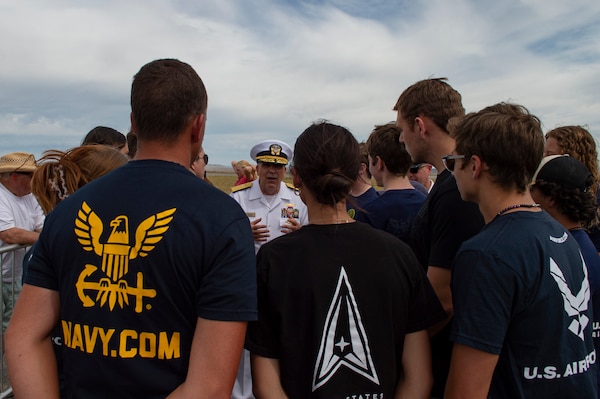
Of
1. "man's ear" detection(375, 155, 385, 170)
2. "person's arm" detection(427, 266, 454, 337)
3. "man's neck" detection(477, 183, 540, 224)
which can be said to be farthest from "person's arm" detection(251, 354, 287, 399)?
Answer: "man's ear" detection(375, 155, 385, 170)

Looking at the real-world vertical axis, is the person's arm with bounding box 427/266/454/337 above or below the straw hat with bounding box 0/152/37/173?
below

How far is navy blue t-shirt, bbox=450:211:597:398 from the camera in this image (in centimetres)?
162

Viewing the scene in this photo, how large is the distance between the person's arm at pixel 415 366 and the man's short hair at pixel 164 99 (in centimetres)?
123

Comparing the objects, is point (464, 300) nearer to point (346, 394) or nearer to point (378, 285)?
point (378, 285)

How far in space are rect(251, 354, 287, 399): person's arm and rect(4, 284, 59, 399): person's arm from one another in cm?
74

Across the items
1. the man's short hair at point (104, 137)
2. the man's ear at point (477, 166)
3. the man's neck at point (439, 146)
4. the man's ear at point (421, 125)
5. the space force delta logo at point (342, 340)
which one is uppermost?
the man's short hair at point (104, 137)

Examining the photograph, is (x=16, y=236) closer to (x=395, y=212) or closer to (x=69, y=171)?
(x=69, y=171)

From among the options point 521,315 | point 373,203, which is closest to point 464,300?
point 521,315

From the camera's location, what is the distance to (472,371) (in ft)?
5.44

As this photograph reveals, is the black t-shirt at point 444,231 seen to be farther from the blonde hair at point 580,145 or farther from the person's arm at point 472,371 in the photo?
the blonde hair at point 580,145

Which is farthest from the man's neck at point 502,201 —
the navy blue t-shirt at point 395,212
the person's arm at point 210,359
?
the navy blue t-shirt at point 395,212

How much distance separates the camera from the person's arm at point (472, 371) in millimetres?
1649

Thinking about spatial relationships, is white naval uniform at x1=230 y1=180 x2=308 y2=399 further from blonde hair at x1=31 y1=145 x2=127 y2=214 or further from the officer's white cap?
blonde hair at x1=31 y1=145 x2=127 y2=214

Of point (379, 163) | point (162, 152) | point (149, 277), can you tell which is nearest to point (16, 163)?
point (379, 163)
